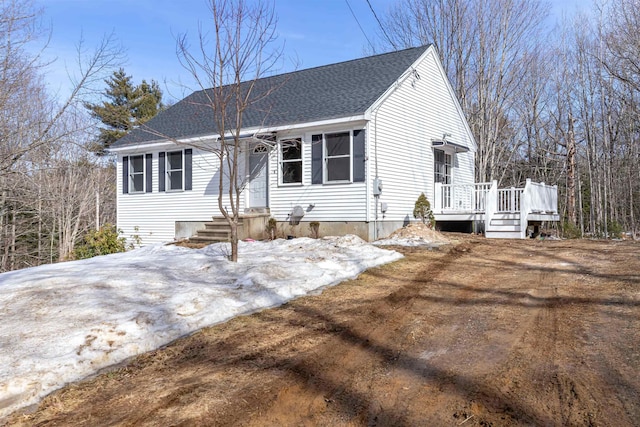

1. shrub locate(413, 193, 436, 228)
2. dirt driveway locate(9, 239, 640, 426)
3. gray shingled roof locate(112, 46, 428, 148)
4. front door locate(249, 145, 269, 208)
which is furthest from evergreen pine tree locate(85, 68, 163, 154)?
dirt driveway locate(9, 239, 640, 426)

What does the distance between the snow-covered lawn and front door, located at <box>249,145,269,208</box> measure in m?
5.63

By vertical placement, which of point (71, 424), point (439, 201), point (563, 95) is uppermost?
point (563, 95)

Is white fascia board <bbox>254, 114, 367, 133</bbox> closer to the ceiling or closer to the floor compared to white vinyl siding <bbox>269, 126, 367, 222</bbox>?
closer to the ceiling

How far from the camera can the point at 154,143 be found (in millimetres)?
15102

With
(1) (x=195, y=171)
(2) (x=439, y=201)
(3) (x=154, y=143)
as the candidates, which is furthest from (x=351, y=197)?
(3) (x=154, y=143)

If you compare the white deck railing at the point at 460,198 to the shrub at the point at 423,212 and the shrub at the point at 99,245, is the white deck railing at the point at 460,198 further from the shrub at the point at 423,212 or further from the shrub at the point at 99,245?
the shrub at the point at 99,245

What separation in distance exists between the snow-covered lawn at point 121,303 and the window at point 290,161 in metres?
5.15

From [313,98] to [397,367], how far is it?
36.9 ft

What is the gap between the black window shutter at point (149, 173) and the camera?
15712 mm

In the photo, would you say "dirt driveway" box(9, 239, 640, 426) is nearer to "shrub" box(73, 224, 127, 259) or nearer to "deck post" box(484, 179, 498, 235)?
"deck post" box(484, 179, 498, 235)

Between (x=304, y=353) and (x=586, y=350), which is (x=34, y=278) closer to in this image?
(x=304, y=353)

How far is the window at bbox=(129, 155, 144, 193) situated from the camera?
1603 centimetres

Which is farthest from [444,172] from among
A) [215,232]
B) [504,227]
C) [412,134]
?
[215,232]

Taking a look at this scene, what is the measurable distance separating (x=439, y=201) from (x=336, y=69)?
5668 mm
